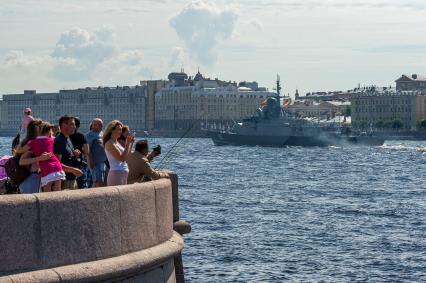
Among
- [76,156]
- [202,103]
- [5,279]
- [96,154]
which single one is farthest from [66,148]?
[202,103]

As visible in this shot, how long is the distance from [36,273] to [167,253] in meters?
1.37

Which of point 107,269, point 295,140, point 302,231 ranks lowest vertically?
point 295,140

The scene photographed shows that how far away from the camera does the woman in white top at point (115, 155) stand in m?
7.36

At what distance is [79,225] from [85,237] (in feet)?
0.23

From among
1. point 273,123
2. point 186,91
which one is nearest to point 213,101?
point 186,91

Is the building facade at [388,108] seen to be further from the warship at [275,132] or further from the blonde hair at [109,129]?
the blonde hair at [109,129]

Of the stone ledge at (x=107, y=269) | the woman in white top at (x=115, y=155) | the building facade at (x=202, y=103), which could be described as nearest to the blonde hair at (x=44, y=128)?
the woman in white top at (x=115, y=155)

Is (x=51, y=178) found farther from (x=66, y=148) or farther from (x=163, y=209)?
(x=66, y=148)

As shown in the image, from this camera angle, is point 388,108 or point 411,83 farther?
point 411,83

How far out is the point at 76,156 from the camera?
26.3 ft

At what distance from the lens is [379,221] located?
2598cm

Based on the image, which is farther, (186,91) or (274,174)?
(186,91)

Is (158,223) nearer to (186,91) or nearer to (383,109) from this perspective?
(383,109)

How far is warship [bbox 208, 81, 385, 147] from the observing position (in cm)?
10906
